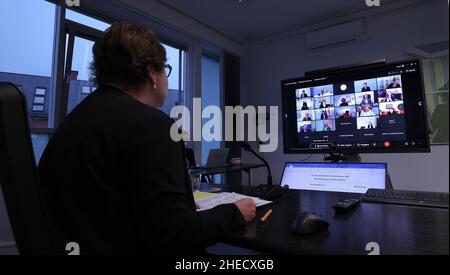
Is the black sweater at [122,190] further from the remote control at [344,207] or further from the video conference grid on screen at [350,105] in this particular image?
the video conference grid on screen at [350,105]

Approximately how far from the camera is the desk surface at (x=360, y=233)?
0.55 m

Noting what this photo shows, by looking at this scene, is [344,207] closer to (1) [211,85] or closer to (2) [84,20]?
(2) [84,20]

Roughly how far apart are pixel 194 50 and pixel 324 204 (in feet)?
11.3

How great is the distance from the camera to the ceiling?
3.33 m

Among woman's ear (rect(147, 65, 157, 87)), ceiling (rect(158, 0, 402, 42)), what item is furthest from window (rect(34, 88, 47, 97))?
woman's ear (rect(147, 65, 157, 87))

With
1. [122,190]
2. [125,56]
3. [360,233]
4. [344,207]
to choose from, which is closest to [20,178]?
[122,190]

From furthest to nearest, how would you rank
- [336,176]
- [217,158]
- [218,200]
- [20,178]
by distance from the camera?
[217,158] → [336,176] → [218,200] → [20,178]

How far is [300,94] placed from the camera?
1.55 meters

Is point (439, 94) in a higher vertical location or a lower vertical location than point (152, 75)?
lower

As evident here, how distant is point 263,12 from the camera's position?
356cm

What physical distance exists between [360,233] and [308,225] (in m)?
0.13

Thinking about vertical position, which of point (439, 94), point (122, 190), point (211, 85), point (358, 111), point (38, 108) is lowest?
point (122, 190)

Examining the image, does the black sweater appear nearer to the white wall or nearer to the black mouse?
the black mouse

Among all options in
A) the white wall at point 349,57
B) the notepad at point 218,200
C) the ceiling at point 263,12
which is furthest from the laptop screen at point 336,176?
the ceiling at point 263,12
